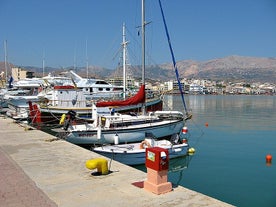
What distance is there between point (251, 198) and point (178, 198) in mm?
6656

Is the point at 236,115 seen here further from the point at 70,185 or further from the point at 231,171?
the point at 70,185

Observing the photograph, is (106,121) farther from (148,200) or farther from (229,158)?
(148,200)

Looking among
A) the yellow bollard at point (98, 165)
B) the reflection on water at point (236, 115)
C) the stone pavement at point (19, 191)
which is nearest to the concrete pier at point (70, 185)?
the stone pavement at point (19, 191)

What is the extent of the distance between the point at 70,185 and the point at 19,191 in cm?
134

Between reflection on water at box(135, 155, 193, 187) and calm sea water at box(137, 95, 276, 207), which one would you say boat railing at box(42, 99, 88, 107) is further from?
reflection on water at box(135, 155, 193, 187)

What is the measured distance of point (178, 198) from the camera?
24.4ft

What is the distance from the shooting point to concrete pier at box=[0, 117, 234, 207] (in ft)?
23.5

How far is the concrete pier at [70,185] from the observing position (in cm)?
717

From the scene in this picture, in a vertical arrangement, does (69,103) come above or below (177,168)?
above

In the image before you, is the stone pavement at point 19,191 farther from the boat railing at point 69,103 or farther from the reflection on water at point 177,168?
the boat railing at point 69,103

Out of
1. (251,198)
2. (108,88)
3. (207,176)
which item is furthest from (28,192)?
(108,88)

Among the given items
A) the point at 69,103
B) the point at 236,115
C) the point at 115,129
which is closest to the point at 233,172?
the point at 115,129

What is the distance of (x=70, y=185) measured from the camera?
853 centimetres

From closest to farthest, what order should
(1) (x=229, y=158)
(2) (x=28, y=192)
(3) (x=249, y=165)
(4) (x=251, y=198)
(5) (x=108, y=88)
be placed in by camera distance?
(2) (x=28, y=192)
(4) (x=251, y=198)
(3) (x=249, y=165)
(1) (x=229, y=158)
(5) (x=108, y=88)
